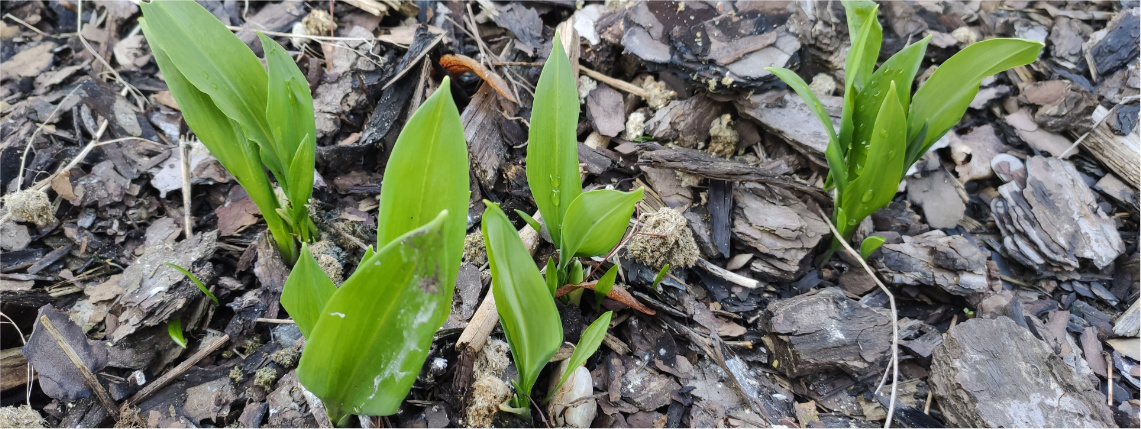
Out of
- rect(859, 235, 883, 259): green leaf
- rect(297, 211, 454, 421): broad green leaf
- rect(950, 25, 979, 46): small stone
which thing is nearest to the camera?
rect(297, 211, 454, 421): broad green leaf

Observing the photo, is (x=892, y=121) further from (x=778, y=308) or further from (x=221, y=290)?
(x=221, y=290)

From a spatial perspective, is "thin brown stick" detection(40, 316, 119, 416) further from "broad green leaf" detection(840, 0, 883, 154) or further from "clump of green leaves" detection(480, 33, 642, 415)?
"broad green leaf" detection(840, 0, 883, 154)

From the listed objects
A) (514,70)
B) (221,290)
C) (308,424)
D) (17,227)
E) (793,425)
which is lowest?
(793,425)

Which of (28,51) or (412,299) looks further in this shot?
(28,51)

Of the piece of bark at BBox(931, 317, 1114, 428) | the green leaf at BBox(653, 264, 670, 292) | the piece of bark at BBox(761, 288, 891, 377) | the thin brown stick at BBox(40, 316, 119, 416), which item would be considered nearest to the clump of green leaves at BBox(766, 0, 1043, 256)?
the piece of bark at BBox(761, 288, 891, 377)

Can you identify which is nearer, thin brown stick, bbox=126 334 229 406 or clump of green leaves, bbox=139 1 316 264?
clump of green leaves, bbox=139 1 316 264

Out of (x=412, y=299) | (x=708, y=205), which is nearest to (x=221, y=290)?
(x=412, y=299)

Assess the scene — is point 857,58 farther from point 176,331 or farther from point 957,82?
point 176,331
